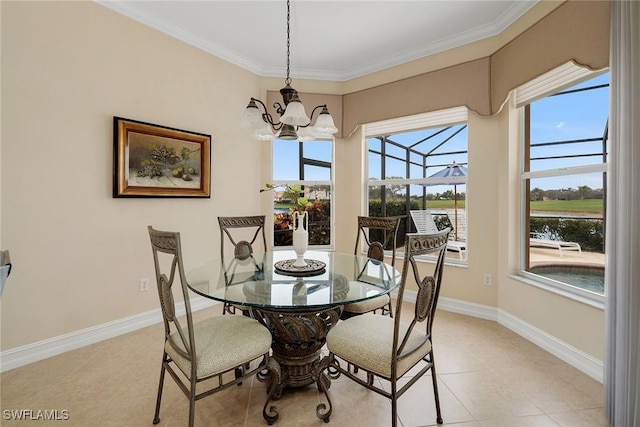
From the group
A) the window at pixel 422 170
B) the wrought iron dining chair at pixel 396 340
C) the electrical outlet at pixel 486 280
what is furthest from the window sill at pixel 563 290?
the wrought iron dining chair at pixel 396 340

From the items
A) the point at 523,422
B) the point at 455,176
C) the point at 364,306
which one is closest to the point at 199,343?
the point at 364,306

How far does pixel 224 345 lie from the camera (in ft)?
4.89

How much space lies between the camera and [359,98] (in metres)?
3.71

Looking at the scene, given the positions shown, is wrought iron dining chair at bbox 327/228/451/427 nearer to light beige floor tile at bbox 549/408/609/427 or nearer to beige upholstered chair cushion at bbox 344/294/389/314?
beige upholstered chair cushion at bbox 344/294/389/314

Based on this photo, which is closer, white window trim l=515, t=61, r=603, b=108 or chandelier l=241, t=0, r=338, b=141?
chandelier l=241, t=0, r=338, b=141

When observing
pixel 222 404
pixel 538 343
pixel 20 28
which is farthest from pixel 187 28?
pixel 538 343

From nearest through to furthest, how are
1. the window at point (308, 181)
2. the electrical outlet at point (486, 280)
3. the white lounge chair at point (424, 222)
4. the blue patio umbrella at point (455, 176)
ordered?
1. the electrical outlet at point (486, 280)
2. the blue patio umbrella at point (455, 176)
3. the white lounge chair at point (424, 222)
4. the window at point (308, 181)

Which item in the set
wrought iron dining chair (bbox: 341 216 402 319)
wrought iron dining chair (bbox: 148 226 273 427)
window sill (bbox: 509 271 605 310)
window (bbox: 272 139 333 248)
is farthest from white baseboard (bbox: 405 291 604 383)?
wrought iron dining chair (bbox: 148 226 273 427)

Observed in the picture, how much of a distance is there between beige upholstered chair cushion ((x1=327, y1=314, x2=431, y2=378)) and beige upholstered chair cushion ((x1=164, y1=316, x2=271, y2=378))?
1.30ft

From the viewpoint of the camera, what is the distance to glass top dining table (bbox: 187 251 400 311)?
149cm

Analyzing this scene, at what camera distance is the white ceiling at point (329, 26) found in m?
2.55

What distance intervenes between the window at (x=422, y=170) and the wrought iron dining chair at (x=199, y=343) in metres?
2.53

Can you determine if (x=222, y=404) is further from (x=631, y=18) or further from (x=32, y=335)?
(x=631, y=18)

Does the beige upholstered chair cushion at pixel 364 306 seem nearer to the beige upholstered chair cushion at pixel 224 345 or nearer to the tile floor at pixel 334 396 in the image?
the tile floor at pixel 334 396
